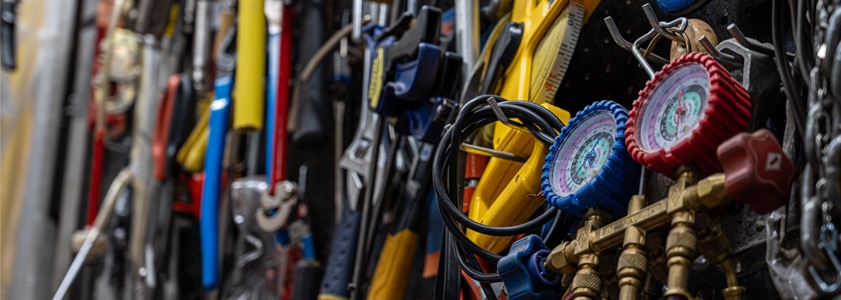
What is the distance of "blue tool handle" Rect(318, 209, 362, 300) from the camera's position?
1416mm

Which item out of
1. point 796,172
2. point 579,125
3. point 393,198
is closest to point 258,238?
point 393,198

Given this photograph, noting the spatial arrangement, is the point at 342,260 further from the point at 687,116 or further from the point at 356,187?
the point at 687,116

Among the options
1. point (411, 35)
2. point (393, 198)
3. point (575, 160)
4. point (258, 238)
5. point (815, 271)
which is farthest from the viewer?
point (258, 238)

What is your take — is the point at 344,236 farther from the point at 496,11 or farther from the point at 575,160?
the point at 575,160

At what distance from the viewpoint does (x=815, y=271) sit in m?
0.72

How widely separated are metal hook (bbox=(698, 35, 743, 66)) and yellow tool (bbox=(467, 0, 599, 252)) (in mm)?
185

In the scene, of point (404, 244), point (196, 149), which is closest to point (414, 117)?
point (404, 244)

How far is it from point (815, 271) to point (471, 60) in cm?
62

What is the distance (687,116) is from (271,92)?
3.43 ft

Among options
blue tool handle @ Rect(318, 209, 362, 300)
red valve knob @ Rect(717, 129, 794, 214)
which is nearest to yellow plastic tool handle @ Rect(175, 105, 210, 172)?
blue tool handle @ Rect(318, 209, 362, 300)

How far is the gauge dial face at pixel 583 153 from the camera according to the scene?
917 millimetres

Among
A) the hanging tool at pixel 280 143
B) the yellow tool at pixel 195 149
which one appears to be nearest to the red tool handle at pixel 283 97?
the hanging tool at pixel 280 143

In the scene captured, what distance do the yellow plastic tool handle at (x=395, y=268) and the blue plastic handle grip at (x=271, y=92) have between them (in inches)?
16.9

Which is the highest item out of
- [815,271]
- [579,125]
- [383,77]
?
[383,77]
